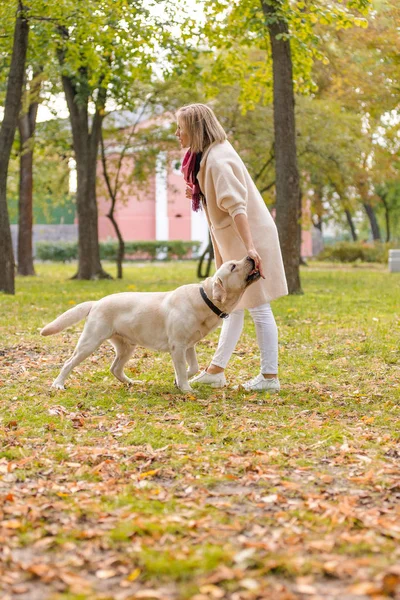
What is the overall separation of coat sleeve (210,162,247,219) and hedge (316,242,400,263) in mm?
34367

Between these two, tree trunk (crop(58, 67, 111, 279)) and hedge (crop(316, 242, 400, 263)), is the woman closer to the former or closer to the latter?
tree trunk (crop(58, 67, 111, 279))

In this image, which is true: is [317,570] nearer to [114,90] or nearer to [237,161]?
[237,161]

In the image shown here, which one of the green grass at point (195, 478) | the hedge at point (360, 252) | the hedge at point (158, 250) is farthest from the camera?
the hedge at point (158, 250)

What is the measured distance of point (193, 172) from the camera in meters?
6.98

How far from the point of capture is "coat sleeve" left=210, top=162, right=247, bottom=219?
6629 mm

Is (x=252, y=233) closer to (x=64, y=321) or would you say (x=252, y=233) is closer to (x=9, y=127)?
(x=64, y=321)

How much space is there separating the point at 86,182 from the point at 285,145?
8688 millimetres

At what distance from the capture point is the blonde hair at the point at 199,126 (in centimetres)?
668

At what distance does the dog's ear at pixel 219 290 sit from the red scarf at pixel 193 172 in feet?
3.03

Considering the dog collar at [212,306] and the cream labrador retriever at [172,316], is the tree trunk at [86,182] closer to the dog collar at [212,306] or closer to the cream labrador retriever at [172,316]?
the cream labrador retriever at [172,316]

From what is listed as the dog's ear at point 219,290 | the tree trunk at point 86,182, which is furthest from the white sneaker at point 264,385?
the tree trunk at point 86,182

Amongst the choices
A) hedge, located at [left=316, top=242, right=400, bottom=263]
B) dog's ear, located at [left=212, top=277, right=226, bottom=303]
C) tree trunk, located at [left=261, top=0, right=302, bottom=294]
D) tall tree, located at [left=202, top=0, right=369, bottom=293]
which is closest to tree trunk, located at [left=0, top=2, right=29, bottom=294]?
tall tree, located at [left=202, top=0, right=369, bottom=293]

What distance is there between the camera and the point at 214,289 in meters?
6.55

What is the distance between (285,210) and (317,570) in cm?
1335
